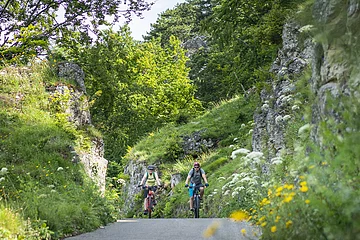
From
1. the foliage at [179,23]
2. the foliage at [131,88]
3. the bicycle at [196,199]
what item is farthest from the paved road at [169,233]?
the foliage at [179,23]

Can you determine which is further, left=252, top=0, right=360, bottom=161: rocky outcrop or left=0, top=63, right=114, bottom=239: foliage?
left=0, top=63, right=114, bottom=239: foliage

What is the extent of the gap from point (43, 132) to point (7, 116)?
1.83m

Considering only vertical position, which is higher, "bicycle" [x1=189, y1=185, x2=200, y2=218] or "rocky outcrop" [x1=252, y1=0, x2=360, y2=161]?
"rocky outcrop" [x1=252, y1=0, x2=360, y2=161]

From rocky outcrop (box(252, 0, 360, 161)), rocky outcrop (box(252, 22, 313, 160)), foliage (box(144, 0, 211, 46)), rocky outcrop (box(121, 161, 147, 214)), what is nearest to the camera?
rocky outcrop (box(252, 0, 360, 161))

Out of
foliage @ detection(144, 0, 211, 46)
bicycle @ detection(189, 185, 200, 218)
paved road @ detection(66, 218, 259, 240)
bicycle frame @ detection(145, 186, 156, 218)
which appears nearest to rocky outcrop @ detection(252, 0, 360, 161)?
paved road @ detection(66, 218, 259, 240)

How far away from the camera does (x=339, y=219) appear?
4027 millimetres

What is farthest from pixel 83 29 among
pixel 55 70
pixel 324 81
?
pixel 324 81

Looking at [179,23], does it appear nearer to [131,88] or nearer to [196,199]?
[131,88]

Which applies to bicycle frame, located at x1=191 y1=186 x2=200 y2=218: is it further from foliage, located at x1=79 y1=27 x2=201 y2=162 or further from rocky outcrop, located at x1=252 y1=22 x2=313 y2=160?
foliage, located at x1=79 y1=27 x2=201 y2=162

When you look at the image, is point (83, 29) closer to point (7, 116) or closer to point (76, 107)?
point (76, 107)

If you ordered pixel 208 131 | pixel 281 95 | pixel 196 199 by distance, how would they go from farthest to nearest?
pixel 208 131, pixel 196 199, pixel 281 95

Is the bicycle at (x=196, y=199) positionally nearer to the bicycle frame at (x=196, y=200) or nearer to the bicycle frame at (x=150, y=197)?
the bicycle frame at (x=196, y=200)

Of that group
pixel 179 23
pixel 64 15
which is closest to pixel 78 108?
pixel 64 15

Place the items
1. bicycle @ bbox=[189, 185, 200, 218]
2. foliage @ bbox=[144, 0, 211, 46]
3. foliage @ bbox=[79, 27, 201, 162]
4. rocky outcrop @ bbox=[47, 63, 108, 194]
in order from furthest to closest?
foliage @ bbox=[144, 0, 211, 46] → foliage @ bbox=[79, 27, 201, 162] → rocky outcrop @ bbox=[47, 63, 108, 194] → bicycle @ bbox=[189, 185, 200, 218]
